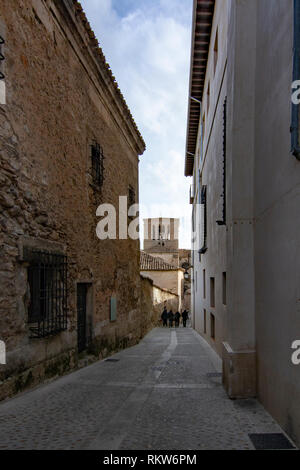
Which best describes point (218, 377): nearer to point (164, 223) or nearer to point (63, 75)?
point (63, 75)

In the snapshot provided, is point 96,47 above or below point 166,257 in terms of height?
above

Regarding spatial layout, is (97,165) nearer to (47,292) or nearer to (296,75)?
(47,292)

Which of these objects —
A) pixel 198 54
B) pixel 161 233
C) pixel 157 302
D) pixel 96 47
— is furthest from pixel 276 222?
pixel 161 233

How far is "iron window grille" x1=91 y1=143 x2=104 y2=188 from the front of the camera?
888 centimetres

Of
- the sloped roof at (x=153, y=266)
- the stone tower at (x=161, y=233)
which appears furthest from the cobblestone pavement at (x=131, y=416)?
the stone tower at (x=161, y=233)

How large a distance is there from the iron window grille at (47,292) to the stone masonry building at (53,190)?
0.06 ft

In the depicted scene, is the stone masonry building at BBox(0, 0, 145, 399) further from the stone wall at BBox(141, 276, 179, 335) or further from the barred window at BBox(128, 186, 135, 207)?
the stone wall at BBox(141, 276, 179, 335)

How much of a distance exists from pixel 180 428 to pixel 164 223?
5533cm

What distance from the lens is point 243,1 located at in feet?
17.6

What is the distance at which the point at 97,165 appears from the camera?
911cm

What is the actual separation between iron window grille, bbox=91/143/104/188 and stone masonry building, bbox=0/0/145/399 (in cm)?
3

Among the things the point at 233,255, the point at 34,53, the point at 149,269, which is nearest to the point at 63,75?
the point at 34,53

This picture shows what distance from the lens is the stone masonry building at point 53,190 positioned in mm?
5117

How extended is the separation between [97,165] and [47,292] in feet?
12.8
